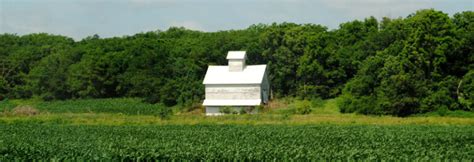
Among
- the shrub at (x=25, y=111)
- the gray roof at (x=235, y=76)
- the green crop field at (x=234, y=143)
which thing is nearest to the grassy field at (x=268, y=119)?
the shrub at (x=25, y=111)

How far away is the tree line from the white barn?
13.1 ft

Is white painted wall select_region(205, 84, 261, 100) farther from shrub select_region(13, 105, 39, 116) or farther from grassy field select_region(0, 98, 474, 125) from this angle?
shrub select_region(13, 105, 39, 116)

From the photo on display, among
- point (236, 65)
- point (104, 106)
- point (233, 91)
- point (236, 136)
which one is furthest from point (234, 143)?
point (104, 106)

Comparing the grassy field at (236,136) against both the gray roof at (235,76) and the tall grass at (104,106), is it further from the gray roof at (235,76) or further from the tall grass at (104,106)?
the gray roof at (235,76)

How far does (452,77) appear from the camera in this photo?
2350 inches

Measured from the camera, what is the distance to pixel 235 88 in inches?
2579

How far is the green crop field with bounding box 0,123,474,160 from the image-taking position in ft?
75.9

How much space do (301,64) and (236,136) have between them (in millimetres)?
35384

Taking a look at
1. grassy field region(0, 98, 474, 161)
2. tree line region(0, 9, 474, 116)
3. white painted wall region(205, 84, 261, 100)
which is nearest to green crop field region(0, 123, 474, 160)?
grassy field region(0, 98, 474, 161)

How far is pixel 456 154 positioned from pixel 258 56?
54409mm

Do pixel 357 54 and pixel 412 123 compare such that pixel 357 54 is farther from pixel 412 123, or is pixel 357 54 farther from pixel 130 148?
pixel 130 148

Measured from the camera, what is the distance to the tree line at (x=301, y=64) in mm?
58500

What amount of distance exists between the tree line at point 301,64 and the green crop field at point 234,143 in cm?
1913

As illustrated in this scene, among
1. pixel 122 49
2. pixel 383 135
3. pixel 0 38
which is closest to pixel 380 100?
pixel 383 135
